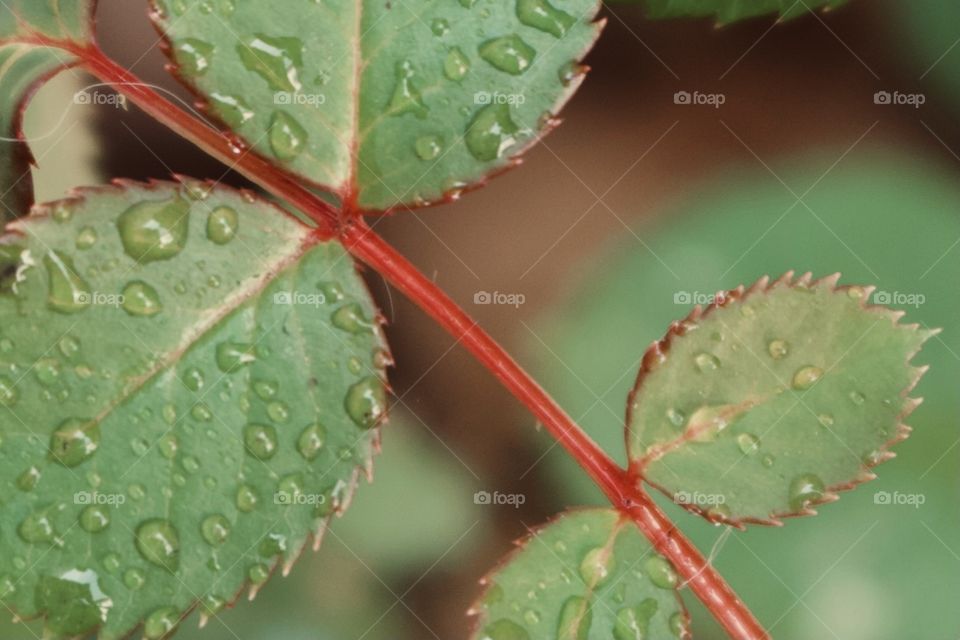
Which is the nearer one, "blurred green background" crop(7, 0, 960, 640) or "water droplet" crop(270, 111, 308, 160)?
"water droplet" crop(270, 111, 308, 160)

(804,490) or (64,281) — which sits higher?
(804,490)

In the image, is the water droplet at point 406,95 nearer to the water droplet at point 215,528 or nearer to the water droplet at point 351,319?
the water droplet at point 351,319

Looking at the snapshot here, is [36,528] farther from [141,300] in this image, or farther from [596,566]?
[596,566]

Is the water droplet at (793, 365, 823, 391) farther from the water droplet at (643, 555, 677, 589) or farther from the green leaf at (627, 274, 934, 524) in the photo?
the water droplet at (643, 555, 677, 589)

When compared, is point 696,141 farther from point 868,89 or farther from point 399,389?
point 399,389

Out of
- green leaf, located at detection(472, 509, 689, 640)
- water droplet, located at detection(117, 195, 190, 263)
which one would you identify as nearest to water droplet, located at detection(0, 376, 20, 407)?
water droplet, located at detection(117, 195, 190, 263)

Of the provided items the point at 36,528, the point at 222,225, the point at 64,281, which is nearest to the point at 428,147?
the point at 222,225
